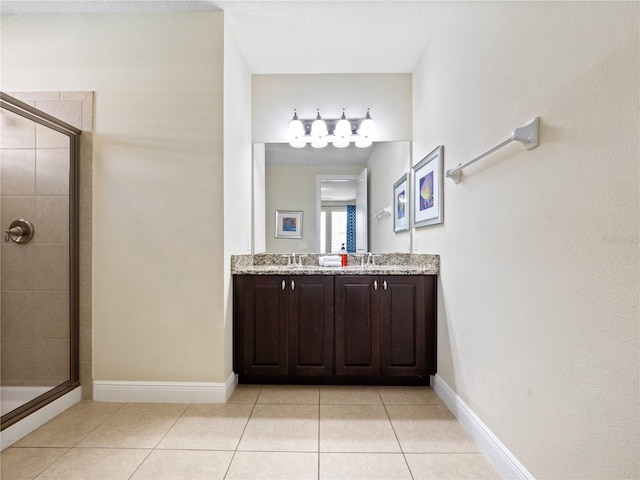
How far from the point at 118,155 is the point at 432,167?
6.83ft

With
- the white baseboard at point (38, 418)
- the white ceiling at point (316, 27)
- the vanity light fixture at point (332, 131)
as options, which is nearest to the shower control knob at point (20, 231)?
the white baseboard at point (38, 418)

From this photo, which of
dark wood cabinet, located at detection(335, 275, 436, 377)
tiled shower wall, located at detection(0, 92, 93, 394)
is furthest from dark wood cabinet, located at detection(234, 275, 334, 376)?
tiled shower wall, located at detection(0, 92, 93, 394)

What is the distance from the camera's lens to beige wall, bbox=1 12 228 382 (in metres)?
2.03

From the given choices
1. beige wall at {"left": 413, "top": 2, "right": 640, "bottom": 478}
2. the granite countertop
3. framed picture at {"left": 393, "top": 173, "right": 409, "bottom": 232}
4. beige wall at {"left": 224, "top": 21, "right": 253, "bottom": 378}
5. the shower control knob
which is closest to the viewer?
beige wall at {"left": 413, "top": 2, "right": 640, "bottom": 478}

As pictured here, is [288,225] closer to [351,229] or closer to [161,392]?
[351,229]

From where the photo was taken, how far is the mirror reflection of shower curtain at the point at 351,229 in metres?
2.77

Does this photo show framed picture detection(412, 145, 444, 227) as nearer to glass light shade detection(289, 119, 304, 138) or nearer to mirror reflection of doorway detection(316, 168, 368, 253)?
mirror reflection of doorway detection(316, 168, 368, 253)

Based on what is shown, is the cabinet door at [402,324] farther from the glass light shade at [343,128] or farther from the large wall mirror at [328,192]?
the glass light shade at [343,128]

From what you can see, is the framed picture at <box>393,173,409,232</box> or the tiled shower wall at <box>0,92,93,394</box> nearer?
the tiled shower wall at <box>0,92,93,394</box>

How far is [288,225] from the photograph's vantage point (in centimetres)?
276

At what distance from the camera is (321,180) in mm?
2805

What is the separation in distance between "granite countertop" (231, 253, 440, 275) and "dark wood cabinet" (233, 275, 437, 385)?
0.14 feet

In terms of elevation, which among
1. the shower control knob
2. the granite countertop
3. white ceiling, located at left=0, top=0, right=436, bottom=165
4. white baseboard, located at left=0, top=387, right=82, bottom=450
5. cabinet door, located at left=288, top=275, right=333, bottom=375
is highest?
white ceiling, located at left=0, top=0, right=436, bottom=165

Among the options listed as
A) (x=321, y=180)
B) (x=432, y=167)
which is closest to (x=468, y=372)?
(x=432, y=167)
